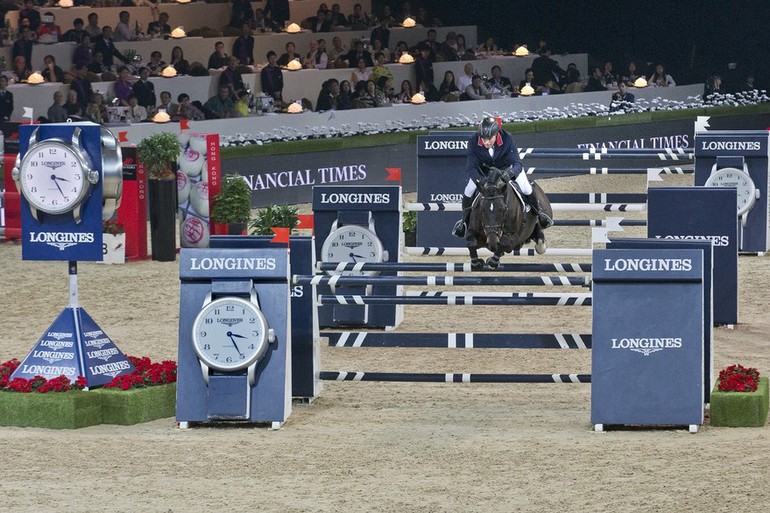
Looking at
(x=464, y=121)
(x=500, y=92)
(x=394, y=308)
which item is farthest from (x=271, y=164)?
(x=394, y=308)

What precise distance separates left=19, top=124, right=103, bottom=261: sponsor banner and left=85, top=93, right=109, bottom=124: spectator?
401 inches

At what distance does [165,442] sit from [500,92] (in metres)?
17.4

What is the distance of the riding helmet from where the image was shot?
997 centimetres

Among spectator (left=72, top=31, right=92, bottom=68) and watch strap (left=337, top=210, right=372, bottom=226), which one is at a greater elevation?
spectator (left=72, top=31, right=92, bottom=68)

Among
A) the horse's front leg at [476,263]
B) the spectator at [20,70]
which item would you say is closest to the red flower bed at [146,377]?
the horse's front leg at [476,263]

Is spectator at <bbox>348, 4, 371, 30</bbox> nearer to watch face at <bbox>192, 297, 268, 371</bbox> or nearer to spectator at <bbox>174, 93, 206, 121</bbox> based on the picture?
spectator at <bbox>174, 93, 206, 121</bbox>

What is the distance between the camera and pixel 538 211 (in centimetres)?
1046

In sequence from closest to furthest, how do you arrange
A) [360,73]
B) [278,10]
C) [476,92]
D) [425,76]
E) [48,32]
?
[48,32], [360,73], [476,92], [425,76], [278,10]

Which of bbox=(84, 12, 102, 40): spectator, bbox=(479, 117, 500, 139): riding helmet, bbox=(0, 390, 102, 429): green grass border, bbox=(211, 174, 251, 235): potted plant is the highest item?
bbox=(84, 12, 102, 40): spectator

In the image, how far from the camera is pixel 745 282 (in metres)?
15.1

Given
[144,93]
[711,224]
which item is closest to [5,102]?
[144,93]

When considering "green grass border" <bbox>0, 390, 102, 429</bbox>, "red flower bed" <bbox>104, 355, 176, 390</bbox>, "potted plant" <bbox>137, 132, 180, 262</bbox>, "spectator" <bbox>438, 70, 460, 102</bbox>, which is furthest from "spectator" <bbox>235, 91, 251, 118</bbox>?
"green grass border" <bbox>0, 390, 102, 429</bbox>

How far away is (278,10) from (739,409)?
1949 centimetres

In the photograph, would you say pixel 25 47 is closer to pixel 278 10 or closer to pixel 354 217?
pixel 278 10
